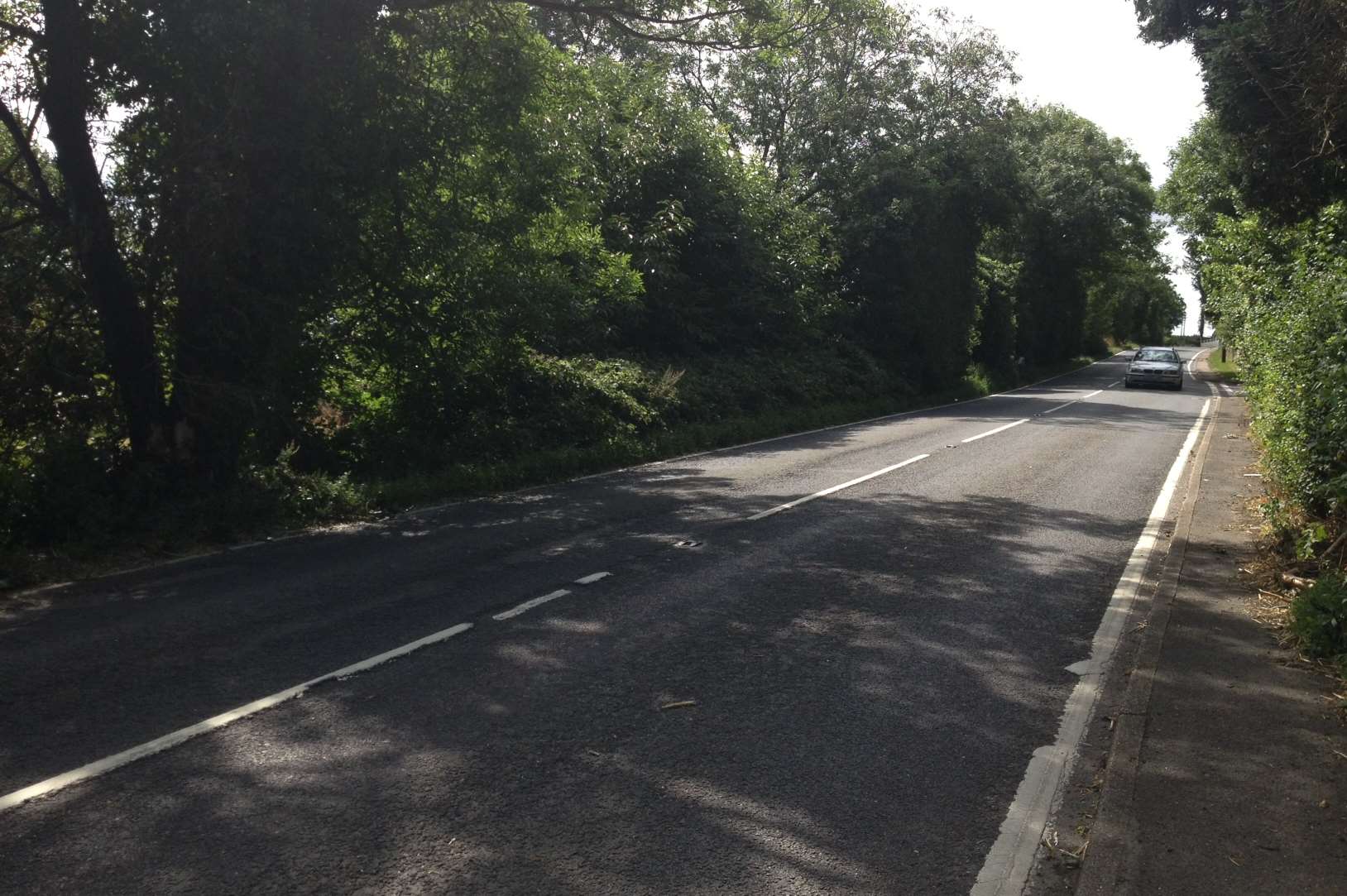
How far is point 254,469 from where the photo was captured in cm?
1264

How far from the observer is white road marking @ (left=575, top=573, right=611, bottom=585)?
8.97m

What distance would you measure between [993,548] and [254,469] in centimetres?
785

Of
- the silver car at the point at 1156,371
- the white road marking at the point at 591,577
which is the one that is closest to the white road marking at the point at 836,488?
the white road marking at the point at 591,577

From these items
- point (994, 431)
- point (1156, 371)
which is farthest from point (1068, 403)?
point (994, 431)

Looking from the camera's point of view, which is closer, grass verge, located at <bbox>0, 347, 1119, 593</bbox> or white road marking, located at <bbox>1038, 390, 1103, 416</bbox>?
grass verge, located at <bbox>0, 347, 1119, 593</bbox>

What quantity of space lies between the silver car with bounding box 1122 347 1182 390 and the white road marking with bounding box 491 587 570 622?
1548 inches

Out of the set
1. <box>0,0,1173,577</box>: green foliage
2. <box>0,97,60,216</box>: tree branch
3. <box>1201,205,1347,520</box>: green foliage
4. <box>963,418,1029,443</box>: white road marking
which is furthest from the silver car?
<box>0,97,60,216</box>: tree branch

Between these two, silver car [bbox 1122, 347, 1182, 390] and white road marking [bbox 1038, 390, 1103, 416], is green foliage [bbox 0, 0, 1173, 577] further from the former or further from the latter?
silver car [bbox 1122, 347, 1182, 390]

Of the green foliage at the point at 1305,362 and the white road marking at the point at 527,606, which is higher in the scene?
the green foliage at the point at 1305,362

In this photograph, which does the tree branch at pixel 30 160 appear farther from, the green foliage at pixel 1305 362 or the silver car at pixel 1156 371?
the silver car at pixel 1156 371

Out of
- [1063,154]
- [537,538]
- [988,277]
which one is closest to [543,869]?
[537,538]

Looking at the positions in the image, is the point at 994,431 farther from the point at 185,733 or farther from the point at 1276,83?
the point at 185,733

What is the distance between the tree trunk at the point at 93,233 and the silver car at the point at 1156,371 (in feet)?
128

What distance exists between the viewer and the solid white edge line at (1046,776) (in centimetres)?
432
